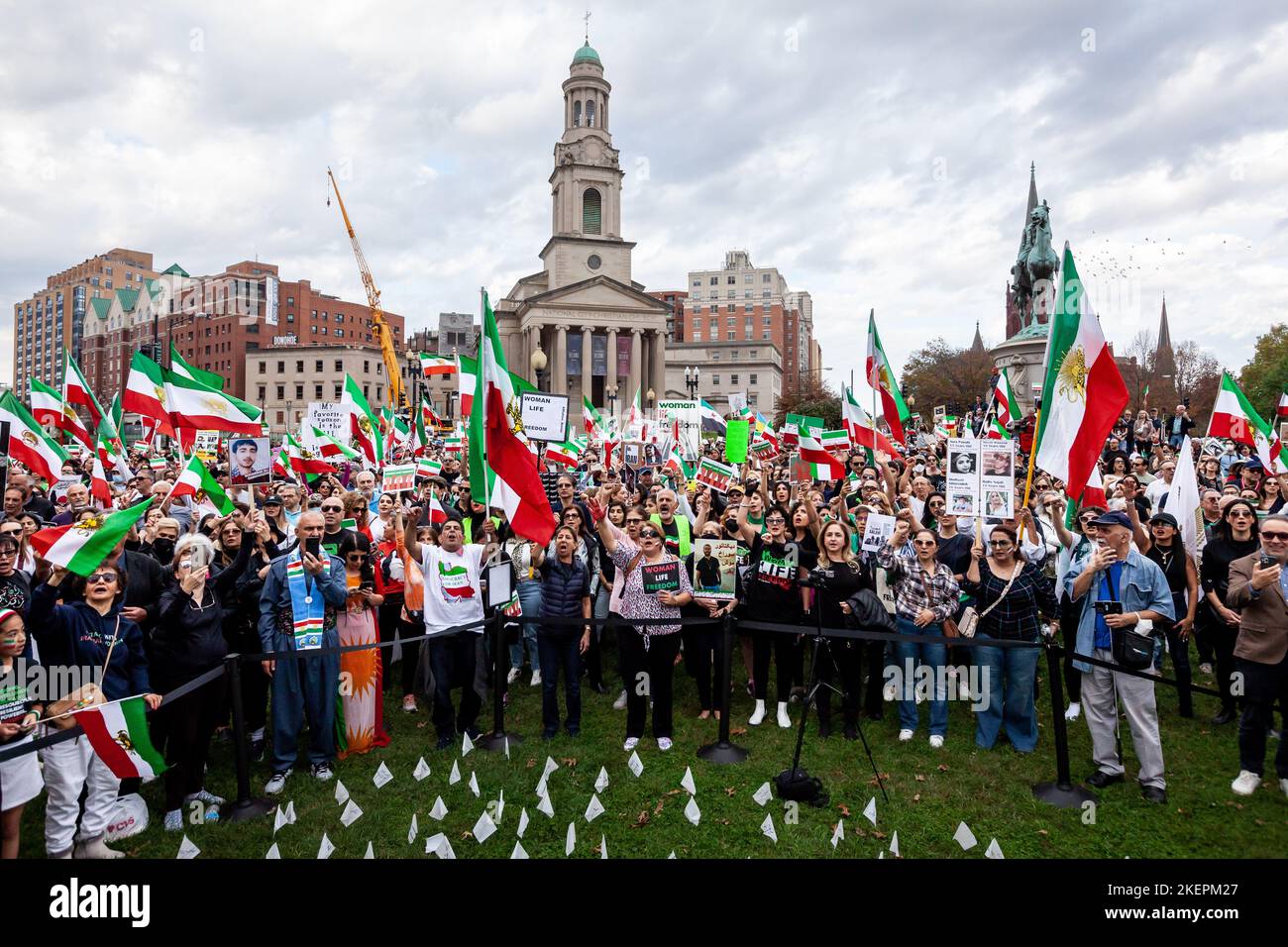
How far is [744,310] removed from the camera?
129000mm

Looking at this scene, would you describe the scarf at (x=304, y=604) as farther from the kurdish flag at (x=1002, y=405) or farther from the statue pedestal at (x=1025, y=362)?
the statue pedestal at (x=1025, y=362)

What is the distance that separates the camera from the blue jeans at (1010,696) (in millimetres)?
6812

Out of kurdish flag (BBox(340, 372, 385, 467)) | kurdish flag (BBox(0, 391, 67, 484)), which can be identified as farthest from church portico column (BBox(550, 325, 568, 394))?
kurdish flag (BBox(0, 391, 67, 484))

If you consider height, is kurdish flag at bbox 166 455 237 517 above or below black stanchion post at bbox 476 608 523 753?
above

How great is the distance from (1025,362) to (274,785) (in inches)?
1414

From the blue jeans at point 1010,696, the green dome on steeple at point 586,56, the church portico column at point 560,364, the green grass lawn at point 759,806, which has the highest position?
the green dome on steeple at point 586,56

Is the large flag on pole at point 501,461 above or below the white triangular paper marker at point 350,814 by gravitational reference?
above

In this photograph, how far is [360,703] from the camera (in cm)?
710

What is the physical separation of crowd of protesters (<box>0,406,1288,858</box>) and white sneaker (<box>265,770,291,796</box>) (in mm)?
24

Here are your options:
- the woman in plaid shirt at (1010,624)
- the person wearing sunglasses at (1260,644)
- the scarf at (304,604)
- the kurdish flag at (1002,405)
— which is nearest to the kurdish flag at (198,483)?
the scarf at (304,604)

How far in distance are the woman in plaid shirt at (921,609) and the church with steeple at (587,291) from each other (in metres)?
72.4

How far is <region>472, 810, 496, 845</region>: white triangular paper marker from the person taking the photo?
5.45 metres

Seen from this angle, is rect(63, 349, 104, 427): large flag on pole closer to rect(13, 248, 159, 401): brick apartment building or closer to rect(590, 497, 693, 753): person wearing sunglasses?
rect(590, 497, 693, 753): person wearing sunglasses
